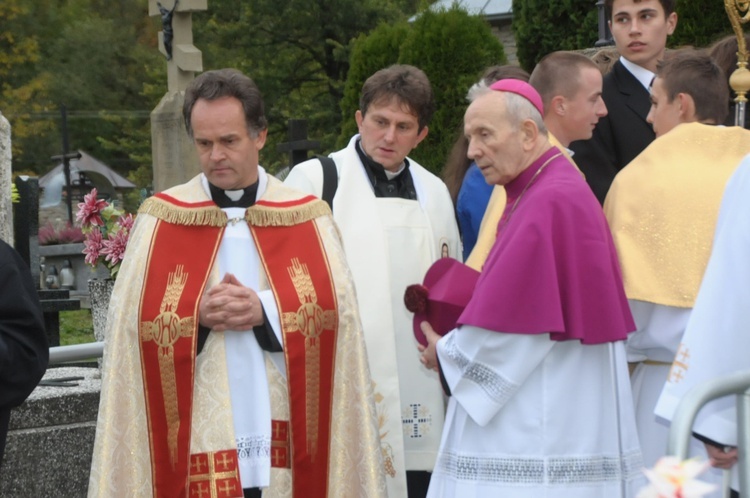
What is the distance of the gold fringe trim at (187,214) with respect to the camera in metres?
4.27

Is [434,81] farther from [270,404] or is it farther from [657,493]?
[657,493]

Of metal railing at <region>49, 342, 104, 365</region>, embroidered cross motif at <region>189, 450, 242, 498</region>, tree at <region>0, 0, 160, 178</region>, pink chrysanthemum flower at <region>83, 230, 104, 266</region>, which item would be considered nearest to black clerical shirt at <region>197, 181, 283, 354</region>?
embroidered cross motif at <region>189, 450, 242, 498</region>

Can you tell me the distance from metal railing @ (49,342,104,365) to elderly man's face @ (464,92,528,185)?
6.90ft

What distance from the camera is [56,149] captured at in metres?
42.2

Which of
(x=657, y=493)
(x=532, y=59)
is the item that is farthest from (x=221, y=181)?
(x=532, y=59)

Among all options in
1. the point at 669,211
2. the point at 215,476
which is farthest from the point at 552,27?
the point at 215,476

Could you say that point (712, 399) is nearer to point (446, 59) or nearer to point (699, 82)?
point (699, 82)

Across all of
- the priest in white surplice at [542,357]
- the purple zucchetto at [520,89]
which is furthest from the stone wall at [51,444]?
the purple zucchetto at [520,89]

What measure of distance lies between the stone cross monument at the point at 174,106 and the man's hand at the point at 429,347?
11.5 metres

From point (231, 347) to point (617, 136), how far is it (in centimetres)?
208

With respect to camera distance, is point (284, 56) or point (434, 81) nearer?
point (434, 81)

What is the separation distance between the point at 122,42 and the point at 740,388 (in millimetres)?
45442

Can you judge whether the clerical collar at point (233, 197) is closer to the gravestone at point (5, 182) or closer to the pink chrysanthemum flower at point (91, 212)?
the gravestone at point (5, 182)

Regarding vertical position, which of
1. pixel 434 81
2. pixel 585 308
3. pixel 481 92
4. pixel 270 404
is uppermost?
pixel 434 81
